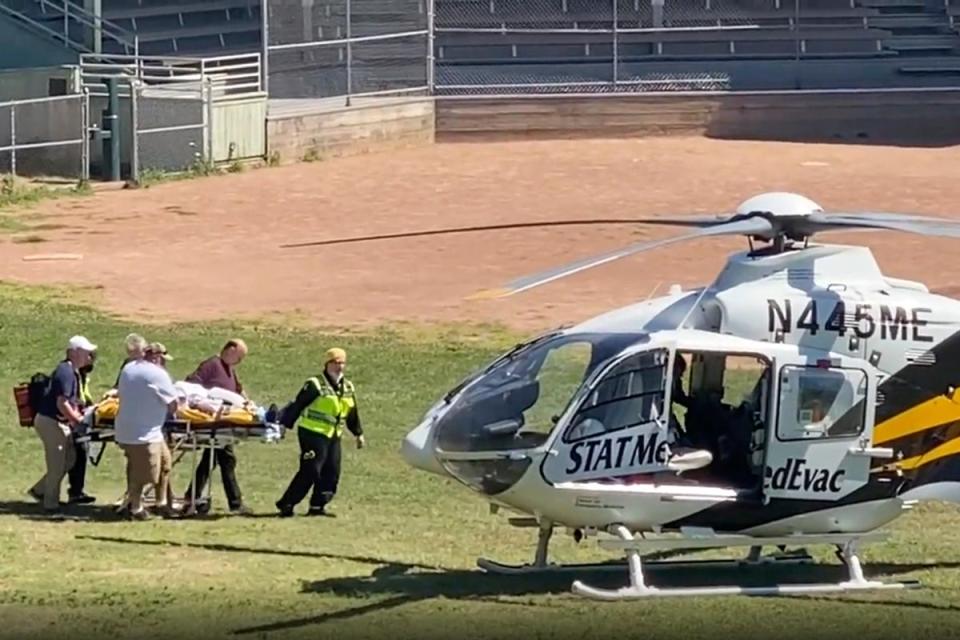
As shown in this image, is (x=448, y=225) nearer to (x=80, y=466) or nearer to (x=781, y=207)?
(x=80, y=466)

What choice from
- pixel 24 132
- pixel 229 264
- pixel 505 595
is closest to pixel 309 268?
pixel 229 264

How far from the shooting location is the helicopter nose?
39.2 feet

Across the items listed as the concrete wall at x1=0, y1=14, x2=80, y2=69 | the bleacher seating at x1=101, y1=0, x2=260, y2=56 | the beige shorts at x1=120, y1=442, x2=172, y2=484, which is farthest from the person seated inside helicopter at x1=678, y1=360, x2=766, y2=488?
the bleacher seating at x1=101, y1=0, x2=260, y2=56

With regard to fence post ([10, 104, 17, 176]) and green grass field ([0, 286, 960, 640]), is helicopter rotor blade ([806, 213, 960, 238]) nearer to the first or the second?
green grass field ([0, 286, 960, 640])

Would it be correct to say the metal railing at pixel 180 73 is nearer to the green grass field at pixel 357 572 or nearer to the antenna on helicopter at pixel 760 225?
the green grass field at pixel 357 572

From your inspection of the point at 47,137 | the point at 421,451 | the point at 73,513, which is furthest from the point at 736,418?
the point at 47,137

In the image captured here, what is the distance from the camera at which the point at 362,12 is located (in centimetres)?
4016

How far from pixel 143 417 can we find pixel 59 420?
1.02 metres

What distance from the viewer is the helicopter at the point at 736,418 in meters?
11.7

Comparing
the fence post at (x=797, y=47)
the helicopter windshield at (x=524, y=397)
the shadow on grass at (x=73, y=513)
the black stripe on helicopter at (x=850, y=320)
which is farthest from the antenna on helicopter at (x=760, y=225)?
the fence post at (x=797, y=47)

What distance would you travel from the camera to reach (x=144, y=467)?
14617 mm

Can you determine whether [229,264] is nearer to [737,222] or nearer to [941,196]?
[941,196]

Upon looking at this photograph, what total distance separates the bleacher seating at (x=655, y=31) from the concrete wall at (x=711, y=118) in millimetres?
3008

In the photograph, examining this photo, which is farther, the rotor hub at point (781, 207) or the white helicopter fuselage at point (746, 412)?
the white helicopter fuselage at point (746, 412)
